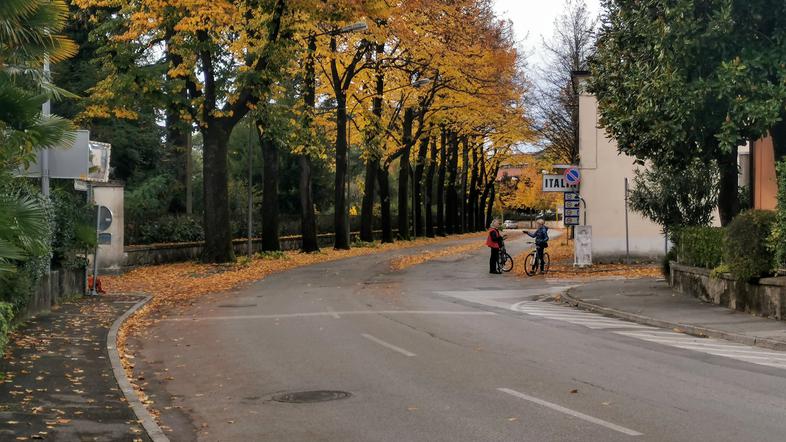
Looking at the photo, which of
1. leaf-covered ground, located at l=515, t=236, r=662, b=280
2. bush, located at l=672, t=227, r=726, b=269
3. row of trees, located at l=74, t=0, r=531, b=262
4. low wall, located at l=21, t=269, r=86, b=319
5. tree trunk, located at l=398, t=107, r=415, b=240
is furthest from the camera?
tree trunk, located at l=398, t=107, r=415, b=240

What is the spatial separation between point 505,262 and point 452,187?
4301 centimetres

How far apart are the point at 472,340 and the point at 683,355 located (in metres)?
3.11

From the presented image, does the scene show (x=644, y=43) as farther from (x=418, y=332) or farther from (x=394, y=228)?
(x=394, y=228)

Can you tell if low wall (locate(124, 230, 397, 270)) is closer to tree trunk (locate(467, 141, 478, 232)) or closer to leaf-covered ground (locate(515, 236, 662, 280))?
leaf-covered ground (locate(515, 236, 662, 280))

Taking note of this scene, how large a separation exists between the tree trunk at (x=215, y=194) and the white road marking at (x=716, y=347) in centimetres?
1874

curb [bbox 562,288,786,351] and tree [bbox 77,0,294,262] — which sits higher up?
tree [bbox 77,0,294,262]

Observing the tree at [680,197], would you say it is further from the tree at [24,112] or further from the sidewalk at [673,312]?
the tree at [24,112]

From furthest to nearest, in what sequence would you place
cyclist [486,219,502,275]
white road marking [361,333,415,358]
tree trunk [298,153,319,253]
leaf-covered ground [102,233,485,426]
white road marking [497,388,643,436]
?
tree trunk [298,153,319,253]
cyclist [486,219,502,275]
leaf-covered ground [102,233,485,426]
white road marking [361,333,415,358]
white road marking [497,388,643,436]

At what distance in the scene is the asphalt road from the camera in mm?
7848

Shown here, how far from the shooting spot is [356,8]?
2750cm

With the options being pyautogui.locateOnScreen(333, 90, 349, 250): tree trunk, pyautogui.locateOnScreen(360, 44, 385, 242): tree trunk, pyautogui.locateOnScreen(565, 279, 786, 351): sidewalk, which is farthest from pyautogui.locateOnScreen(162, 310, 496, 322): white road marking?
pyautogui.locateOnScreen(333, 90, 349, 250): tree trunk

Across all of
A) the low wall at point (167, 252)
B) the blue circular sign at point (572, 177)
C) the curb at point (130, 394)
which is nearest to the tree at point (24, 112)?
the curb at point (130, 394)

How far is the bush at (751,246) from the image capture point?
664 inches

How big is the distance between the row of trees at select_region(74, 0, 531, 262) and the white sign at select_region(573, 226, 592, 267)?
10.4 meters
